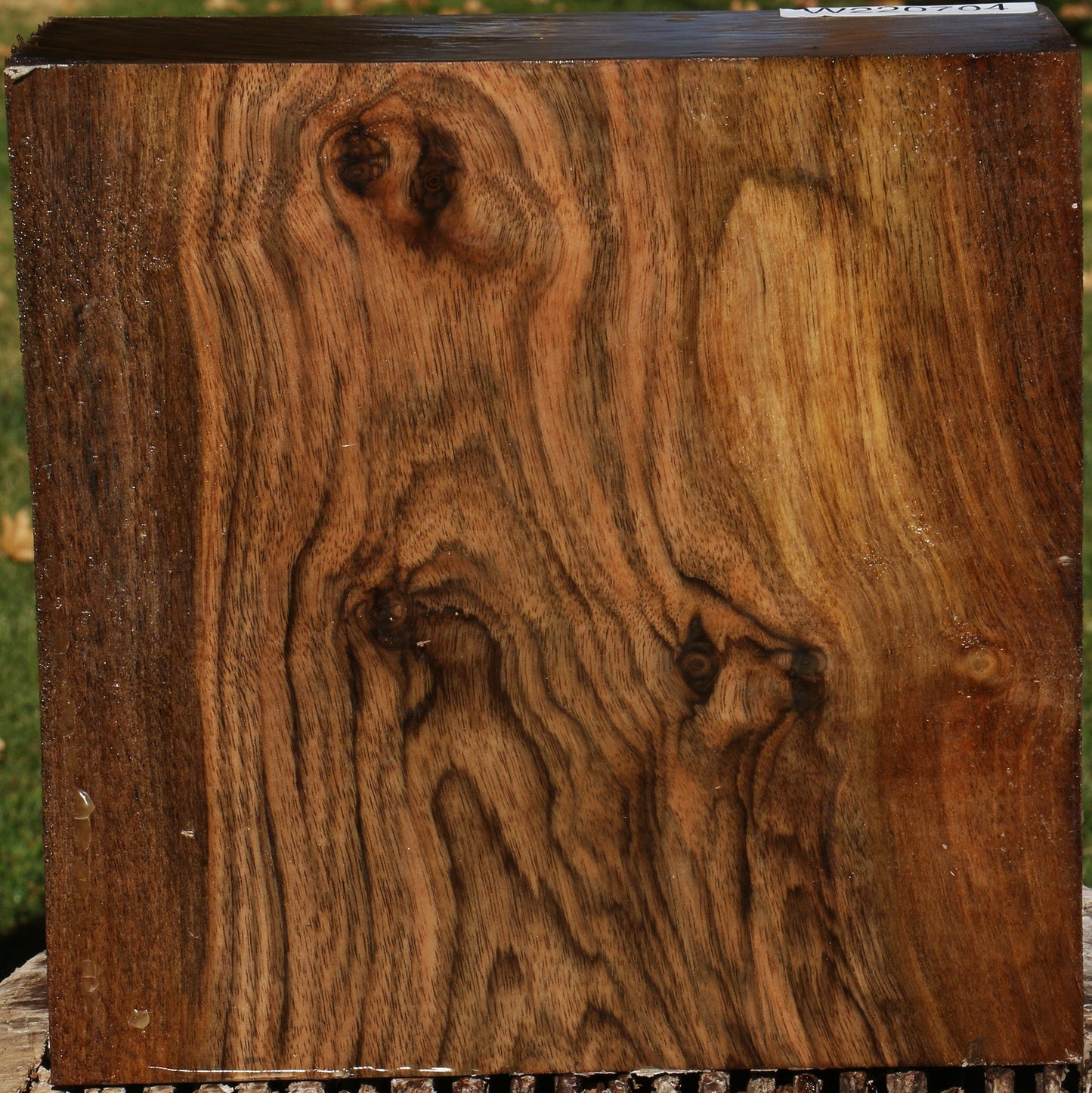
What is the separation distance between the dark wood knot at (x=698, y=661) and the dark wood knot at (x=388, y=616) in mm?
238

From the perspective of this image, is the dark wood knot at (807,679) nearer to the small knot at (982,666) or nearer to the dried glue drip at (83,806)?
the small knot at (982,666)

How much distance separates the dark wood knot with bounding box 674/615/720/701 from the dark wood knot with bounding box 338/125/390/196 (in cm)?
46

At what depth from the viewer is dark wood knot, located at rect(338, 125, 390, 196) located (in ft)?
3.38

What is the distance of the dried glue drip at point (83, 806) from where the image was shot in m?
1.16

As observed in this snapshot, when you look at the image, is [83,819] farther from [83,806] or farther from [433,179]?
[433,179]

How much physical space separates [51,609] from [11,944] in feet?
4.64

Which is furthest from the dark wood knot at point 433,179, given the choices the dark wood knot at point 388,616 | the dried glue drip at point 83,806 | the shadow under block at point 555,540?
the dried glue drip at point 83,806

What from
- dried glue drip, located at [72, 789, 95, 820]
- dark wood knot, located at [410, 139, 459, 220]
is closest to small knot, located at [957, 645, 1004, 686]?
dark wood knot, located at [410, 139, 459, 220]

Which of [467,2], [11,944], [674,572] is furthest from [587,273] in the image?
[467,2]

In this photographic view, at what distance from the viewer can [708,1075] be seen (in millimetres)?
1264

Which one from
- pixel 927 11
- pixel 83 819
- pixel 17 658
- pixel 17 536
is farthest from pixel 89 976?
pixel 17 536

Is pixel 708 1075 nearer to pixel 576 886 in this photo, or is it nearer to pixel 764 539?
pixel 576 886

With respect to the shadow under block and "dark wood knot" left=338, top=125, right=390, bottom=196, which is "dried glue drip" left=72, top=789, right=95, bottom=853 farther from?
"dark wood knot" left=338, top=125, right=390, bottom=196

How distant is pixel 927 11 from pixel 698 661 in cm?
68
